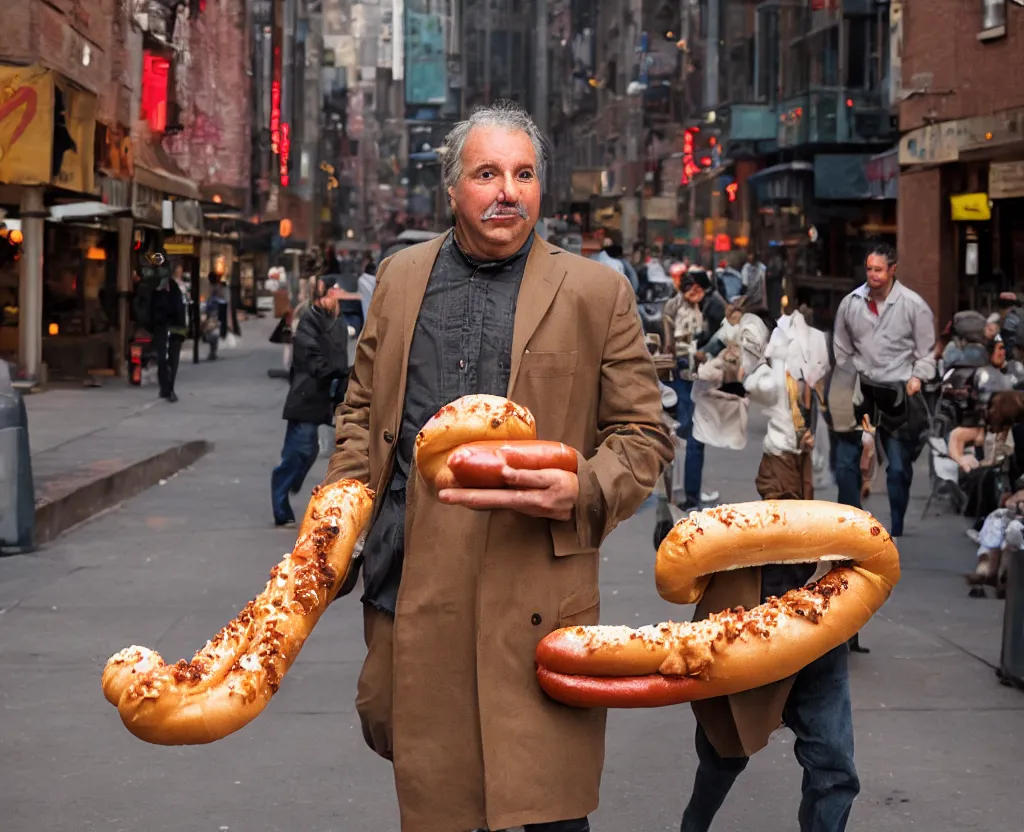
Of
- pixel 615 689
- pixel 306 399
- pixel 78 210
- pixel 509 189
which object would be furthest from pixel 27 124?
pixel 615 689

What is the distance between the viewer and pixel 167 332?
2419 cm

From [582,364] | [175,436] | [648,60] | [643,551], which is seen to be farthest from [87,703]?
[648,60]

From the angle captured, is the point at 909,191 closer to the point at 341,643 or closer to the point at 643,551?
the point at 643,551

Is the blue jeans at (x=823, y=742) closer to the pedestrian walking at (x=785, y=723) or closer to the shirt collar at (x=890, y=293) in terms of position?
the pedestrian walking at (x=785, y=723)

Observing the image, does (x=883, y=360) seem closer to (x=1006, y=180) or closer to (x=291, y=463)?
(x=291, y=463)

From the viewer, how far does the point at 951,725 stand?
6969mm

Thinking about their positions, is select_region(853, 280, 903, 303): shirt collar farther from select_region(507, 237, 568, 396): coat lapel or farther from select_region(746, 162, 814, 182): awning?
select_region(746, 162, 814, 182): awning

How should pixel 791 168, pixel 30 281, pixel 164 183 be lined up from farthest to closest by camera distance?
1. pixel 791 168
2. pixel 164 183
3. pixel 30 281

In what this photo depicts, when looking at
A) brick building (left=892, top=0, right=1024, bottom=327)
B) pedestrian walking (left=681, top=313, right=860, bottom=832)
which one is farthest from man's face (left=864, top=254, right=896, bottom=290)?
brick building (left=892, top=0, right=1024, bottom=327)

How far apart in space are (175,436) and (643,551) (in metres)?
Answer: 8.76

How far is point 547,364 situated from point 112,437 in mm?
14900

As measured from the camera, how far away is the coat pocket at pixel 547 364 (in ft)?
12.5

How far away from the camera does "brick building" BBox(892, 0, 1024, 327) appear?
2408cm

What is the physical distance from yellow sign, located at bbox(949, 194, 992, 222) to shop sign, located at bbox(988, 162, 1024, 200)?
1120 mm
